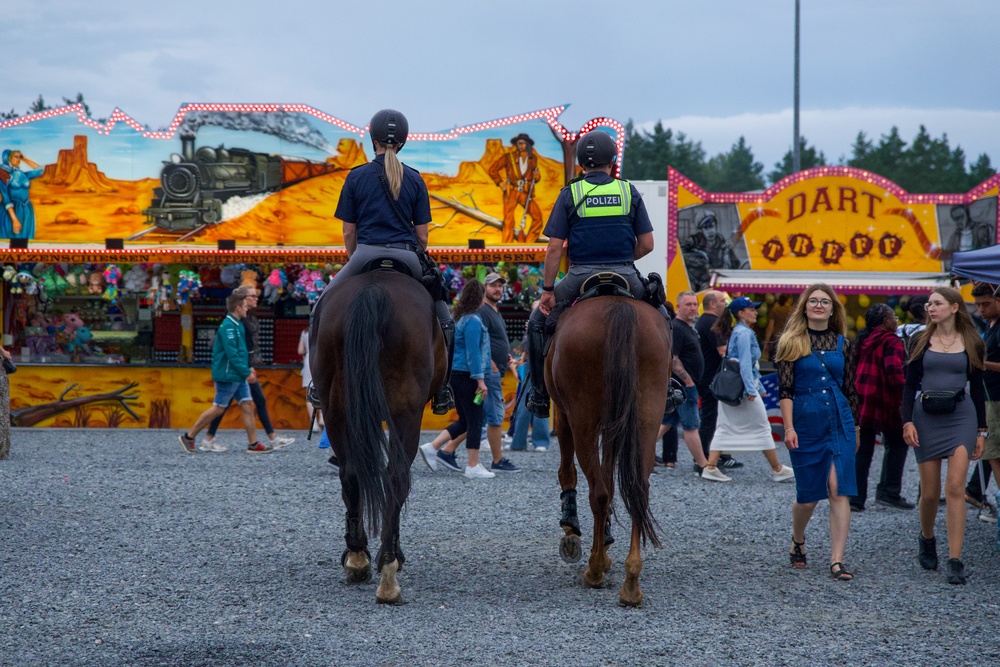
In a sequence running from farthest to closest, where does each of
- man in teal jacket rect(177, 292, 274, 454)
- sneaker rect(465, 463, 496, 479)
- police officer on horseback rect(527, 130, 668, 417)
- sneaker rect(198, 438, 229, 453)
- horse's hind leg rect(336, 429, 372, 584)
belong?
sneaker rect(198, 438, 229, 453), man in teal jacket rect(177, 292, 274, 454), sneaker rect(465, 463, 496, 479), police officer on horseback rect(527, 130, 668, 417), horse's hind leg rect(336, 429, 372, 584)

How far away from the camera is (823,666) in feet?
14.0

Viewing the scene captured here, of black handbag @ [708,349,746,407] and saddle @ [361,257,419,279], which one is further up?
saddle @ [361,257,419,279]

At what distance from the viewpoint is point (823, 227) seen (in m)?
16.3

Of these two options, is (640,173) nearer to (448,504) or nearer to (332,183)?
(332,183)

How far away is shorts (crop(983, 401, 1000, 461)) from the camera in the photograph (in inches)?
276

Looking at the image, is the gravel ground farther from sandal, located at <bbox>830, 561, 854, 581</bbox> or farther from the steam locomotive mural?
the steam locomotive mural

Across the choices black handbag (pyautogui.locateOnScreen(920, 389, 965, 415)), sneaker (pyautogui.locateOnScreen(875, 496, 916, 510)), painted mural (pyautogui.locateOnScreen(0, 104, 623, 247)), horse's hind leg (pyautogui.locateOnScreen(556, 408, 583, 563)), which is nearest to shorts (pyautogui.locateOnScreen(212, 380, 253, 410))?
painted mural (pyautogui.locateOnScreen(0, 104, 623, 247))

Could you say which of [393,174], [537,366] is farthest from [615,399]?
[393,174]

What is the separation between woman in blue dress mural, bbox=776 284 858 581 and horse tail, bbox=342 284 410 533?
2.50m

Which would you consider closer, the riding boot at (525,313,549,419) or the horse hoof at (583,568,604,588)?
the horse hoof at (583,568,604,588)

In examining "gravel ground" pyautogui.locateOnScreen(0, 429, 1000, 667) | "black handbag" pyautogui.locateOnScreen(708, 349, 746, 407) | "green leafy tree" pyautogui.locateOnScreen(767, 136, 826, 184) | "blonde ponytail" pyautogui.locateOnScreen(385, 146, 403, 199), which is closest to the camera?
"gravel ground" pyautogui.locateOnScreen(0, 429, 1000, 667)

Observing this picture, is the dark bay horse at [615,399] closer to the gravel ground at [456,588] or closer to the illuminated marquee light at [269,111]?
the gravel ground at [456,588]

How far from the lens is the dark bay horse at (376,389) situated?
17.4 feet

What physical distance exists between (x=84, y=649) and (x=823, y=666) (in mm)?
3132
